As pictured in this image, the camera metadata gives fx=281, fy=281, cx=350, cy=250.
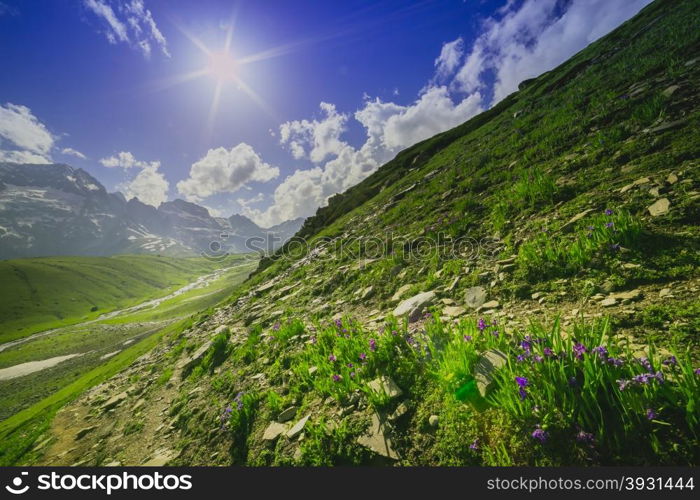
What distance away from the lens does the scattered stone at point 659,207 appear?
4.72 metres

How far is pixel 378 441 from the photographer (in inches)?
132

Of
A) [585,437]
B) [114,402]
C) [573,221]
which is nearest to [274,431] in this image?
[585,437]

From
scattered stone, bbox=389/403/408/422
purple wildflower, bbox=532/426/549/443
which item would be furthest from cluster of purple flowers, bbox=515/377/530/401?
scattered stone, bbox=389/403/408/422

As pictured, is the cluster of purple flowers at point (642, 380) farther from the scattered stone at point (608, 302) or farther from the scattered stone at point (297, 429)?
the scattered stone at point (297, 429)

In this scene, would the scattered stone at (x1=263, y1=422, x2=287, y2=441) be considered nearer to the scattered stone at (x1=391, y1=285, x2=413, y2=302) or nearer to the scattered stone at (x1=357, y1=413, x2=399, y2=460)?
the scattered stone at (x1=357, y1=413, x2=399, y2=460)

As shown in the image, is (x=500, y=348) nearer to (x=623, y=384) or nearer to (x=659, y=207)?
(x=623, y=384)

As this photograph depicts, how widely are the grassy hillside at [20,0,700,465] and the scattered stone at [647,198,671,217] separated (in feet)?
0.09

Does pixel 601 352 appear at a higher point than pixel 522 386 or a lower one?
higher

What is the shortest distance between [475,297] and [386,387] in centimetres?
260

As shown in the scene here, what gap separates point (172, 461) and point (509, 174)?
44.5 ft

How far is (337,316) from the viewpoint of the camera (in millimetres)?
8055

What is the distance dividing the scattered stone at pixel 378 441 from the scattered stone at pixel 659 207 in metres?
5.69

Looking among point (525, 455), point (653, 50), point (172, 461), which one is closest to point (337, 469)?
point (525, 455)

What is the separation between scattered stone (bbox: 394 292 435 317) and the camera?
6.05 m
